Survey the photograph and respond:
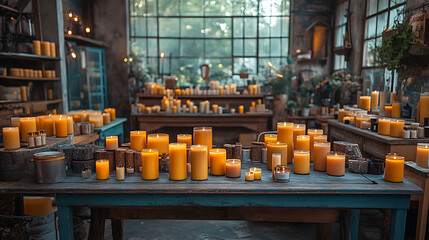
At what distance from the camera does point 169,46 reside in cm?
927

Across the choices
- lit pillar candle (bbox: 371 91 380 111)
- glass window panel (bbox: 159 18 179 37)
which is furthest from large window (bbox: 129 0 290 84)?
lit pillar candle (bbox: 371 91 380 111)

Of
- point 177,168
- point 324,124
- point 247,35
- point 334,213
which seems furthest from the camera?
point 247,35

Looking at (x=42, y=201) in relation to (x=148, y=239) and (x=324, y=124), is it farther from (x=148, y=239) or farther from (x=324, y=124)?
(x=324, y=124)

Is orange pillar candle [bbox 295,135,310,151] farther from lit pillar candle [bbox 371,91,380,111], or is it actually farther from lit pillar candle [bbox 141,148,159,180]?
lit pillar candle [bbox 371,91,380,111]

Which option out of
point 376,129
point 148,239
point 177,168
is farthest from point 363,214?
point 177,168

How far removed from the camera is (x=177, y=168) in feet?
7.29

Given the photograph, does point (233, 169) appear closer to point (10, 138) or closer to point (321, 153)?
point (321, 153)

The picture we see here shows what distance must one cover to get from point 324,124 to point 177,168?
4966 mm

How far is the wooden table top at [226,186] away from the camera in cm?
204

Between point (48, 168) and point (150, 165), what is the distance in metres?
0.68

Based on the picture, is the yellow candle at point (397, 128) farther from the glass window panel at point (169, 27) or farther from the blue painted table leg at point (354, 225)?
the glass window panel at point (169, 27)

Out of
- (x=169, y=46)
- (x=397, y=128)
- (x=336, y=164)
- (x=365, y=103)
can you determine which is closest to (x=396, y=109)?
(x=365, y=103)

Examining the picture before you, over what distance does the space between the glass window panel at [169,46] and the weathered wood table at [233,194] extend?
744 cm

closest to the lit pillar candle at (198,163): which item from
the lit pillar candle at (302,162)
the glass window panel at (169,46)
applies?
the lit pillar candle at (302,162)
